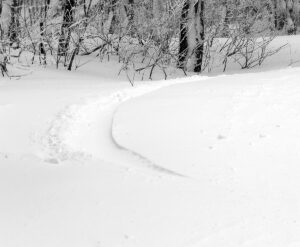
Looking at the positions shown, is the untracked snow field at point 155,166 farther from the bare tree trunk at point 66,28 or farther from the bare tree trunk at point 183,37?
the bare tree trunk at point 183,37

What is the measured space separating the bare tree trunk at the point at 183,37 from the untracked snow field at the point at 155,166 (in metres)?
3.59

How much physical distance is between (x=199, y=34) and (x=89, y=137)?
18.9 ft

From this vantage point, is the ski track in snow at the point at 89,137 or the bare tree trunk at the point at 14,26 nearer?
the ski track in snow at the point at 89,137

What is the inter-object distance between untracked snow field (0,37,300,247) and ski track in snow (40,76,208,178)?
11 mm

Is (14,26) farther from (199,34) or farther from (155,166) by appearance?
(155,166)

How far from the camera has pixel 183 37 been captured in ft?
32.9

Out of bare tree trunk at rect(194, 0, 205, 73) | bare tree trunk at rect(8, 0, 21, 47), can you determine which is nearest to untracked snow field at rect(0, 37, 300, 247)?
bare tree trunk at rect(8, 0, 21, 47)

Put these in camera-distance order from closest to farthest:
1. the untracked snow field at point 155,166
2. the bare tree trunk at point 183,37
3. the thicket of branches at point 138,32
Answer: the untracked snow field at point 155,166, the thicket of branches at point 138,32, the bare tree trunk at point 183,37

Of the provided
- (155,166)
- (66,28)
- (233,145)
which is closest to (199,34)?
(66,28)

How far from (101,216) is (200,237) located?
669 mm

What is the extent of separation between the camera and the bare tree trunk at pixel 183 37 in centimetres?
991

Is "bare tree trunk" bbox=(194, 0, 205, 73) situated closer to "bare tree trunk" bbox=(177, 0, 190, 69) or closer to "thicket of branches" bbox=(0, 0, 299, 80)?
"thicket of branches" bbox=(0, 0, 299, 80)

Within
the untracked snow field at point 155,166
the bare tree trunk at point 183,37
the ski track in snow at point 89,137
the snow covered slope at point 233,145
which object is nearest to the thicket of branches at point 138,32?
the bare tree trunk at point 183,37

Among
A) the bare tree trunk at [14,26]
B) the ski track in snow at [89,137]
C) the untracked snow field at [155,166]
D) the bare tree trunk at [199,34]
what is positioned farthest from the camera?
the bare tree trunk at [199,34]
